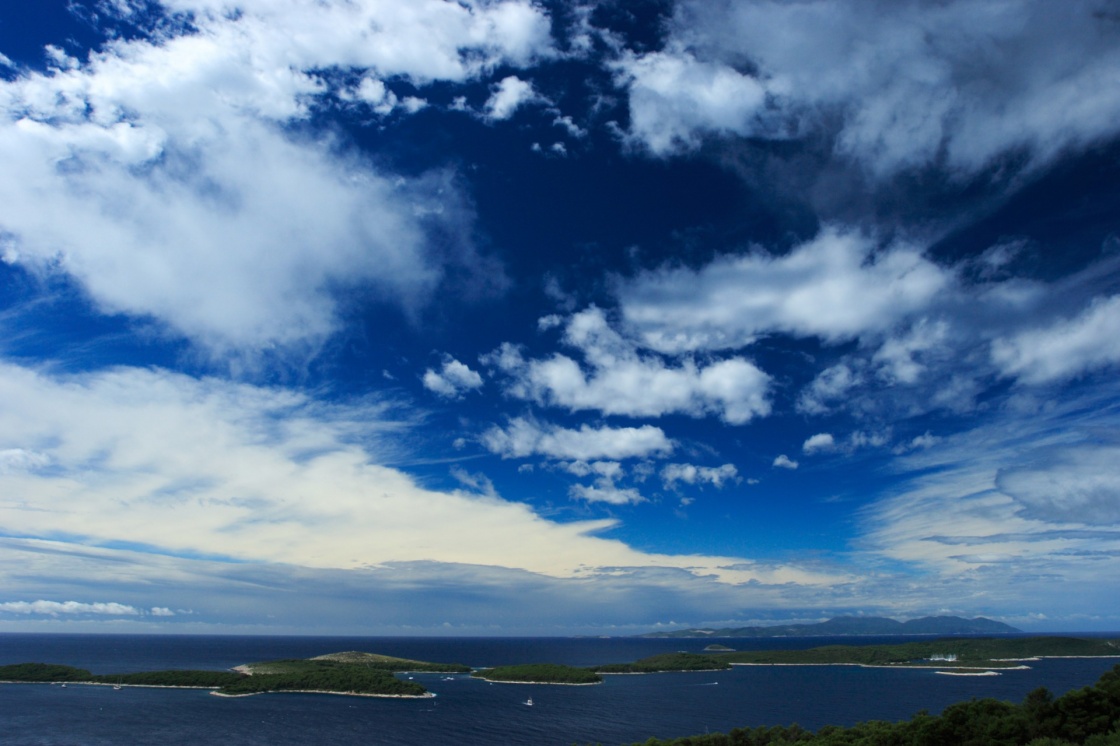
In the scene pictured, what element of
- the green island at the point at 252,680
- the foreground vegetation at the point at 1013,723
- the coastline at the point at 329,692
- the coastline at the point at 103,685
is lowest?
the coastline at the point at 329,692

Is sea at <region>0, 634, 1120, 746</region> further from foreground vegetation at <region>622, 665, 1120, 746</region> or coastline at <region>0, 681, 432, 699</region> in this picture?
foreground vegetation at <region>622, 665, 1120, 746</region>

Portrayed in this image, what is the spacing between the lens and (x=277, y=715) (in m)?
127

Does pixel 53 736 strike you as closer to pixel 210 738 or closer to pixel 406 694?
pixel 210 738

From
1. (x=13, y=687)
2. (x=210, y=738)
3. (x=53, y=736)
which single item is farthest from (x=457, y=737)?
(x=13, y=687)

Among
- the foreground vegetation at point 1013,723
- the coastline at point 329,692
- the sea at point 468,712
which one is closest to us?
the foreground vegetation at point 1013,723

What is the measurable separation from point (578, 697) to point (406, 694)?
45.7 m

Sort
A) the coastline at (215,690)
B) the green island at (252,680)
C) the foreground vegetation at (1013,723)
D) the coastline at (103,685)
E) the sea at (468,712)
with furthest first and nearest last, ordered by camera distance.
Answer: the coastline at (103,685)
the green island at (252,680)
the coastline at (215,690)
the sea at (468,712)
the foreground vegetation at (1013,723)

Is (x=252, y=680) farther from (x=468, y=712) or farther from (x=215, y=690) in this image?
(x=468, y=712)

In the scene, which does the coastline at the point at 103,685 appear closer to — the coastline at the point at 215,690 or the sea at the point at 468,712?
the coastline at the point at 215,690

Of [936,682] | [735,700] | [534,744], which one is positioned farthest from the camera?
[936,682]

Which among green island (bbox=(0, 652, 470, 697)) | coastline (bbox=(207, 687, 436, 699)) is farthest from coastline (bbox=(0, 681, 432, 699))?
green island (bbox=(0, 652, 470, 697))

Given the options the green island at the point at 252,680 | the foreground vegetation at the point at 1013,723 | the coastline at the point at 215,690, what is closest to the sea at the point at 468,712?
the coastline at the point at 215,690

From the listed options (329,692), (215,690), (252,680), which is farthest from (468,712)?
(215,690)

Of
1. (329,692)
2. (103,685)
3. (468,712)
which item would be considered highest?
(468,712)
